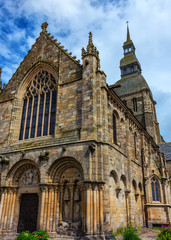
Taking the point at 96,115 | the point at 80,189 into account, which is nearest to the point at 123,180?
the point at 80,189

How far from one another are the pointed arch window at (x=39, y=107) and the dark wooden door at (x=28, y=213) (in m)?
3.97

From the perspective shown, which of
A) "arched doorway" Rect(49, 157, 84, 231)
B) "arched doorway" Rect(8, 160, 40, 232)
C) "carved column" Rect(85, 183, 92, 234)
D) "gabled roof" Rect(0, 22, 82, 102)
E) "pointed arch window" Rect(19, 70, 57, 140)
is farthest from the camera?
"gabled roof" Rect(0, 22, 82, 102)

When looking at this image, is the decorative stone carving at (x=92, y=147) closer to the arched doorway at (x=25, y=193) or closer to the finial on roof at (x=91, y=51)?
the arched doorway at (x=25, y=193)

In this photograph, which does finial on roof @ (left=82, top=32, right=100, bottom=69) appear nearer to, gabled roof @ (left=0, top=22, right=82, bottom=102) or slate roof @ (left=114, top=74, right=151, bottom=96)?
gabled roof @ (left=0, top=22, right=82, bottom=102)

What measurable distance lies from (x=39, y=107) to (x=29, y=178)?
4917 millimetres

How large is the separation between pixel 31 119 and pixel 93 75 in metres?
5.43

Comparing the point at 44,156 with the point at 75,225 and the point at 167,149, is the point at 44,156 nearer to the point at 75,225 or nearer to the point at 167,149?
the point at 75,225

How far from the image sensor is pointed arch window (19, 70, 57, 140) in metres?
14.4

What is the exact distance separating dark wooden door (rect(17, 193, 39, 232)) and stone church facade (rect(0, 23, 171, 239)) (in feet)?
0.17

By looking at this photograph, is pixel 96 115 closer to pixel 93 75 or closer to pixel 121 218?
pixel 93 75

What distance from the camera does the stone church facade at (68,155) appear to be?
11.1 meters

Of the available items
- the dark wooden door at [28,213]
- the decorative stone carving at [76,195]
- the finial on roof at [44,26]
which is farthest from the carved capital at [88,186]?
the finial on roof at [44,26]

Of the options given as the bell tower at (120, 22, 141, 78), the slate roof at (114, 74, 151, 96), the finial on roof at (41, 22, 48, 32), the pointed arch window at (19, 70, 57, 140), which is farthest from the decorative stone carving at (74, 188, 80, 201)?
the bell tower at (120, 22, 141, 78)

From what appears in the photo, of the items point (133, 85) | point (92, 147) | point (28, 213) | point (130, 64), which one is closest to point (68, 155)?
point (92, 147)
